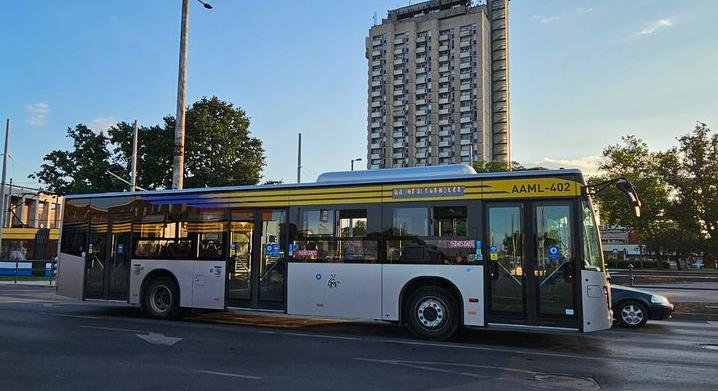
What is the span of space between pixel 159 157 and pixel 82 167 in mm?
5257

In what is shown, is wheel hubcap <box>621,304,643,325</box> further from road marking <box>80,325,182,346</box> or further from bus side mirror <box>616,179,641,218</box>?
road marking <box>80,325,182,346</box>

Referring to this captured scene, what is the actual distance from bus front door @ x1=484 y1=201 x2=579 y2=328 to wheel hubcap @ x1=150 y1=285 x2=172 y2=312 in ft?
25.6

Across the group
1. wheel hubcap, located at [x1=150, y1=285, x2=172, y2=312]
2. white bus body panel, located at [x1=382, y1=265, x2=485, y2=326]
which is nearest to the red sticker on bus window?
white bus body panel, located at [x1=382, y1=265, x2=485, y2=326]

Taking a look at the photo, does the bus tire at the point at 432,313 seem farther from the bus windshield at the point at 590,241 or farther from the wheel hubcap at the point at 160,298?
the wheel hubcap at the point at 160,298

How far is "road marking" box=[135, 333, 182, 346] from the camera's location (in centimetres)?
985

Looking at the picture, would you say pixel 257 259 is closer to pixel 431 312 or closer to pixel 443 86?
pixel 431 312

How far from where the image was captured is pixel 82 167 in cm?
3769

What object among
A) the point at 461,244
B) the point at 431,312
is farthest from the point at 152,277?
the point at 461,244

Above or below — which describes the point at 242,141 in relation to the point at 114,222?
above

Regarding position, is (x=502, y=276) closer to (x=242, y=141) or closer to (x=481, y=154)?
(x=242, y=141)

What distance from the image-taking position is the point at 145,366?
782 centimetres

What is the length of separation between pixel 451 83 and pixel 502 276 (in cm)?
13466

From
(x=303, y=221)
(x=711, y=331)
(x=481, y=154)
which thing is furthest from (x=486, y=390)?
(x=481, y=154)

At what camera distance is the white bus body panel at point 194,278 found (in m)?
12.6
